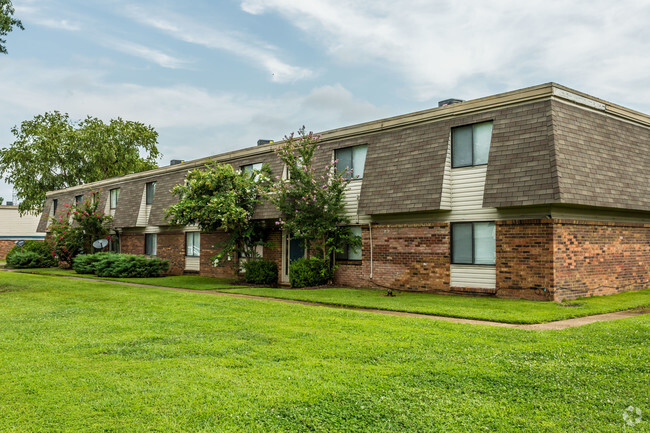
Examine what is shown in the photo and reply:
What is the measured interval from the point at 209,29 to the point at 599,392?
14353mm

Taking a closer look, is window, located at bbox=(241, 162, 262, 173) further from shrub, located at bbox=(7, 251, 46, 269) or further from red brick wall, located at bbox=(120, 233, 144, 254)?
shrub, located at bbox=(7, 251, 46, 269)

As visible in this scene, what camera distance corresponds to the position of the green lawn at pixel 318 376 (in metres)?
4.82

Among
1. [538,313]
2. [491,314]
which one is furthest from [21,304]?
[538,313]

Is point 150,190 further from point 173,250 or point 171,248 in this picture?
point 173,250

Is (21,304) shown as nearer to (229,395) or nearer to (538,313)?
(229,395)

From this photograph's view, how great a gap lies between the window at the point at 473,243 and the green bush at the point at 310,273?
4673 millimetres

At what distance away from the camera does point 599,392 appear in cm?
547

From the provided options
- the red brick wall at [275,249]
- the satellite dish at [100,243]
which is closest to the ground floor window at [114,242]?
the satellite dish at [100,243]

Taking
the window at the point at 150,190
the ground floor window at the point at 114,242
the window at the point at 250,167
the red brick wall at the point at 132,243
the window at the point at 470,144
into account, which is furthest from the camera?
the ground floor window at the point at 114,242

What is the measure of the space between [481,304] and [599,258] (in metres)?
4.36

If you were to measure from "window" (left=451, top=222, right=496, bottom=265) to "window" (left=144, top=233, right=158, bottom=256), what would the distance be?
1829 centimetres

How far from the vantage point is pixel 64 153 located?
4559 cm

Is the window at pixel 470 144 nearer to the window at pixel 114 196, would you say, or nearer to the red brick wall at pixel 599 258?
the red brick wall at pixel 599 258

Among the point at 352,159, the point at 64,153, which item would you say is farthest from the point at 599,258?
the point at 64,153
